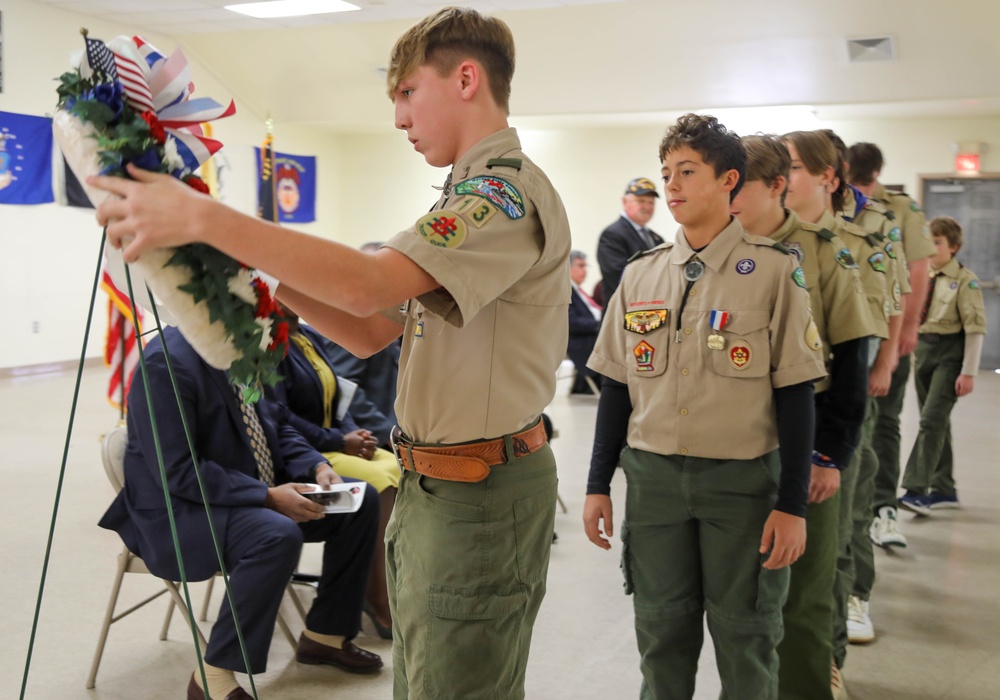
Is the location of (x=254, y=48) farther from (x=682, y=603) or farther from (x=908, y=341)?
(x=682, y=603)

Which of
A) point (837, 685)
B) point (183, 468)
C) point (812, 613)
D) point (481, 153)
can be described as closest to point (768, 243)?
point (481, 153)

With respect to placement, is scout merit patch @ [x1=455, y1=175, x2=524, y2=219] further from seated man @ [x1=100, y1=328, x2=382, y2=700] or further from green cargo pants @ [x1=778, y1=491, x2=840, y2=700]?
seated man @ [x1=100, y1=328, x2=382, y2=700]

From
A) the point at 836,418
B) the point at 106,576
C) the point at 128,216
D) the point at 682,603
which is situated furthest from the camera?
the point at 106,576

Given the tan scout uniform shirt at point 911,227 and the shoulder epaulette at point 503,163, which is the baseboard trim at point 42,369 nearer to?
the tan scout uniform shirt at point 911,227

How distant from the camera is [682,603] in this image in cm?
204

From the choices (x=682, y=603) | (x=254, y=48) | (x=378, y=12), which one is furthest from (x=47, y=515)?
(x=254, y=48)

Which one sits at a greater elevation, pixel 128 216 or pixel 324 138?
pixel 324 138

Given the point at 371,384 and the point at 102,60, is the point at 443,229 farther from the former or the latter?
the point at 371,384

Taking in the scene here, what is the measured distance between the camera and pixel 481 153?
145 centimetres

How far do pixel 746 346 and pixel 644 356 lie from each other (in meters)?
0.23

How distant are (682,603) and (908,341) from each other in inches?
88.4

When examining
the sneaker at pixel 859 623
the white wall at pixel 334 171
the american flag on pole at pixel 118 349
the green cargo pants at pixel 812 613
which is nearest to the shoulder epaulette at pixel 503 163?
the green cargo pants at pixel 812 613

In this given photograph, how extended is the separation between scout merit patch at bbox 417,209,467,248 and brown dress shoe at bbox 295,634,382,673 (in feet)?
6.76

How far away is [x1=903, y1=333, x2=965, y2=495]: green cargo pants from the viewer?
187 inches
